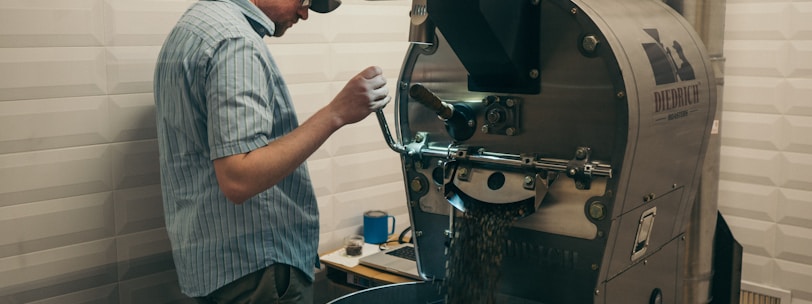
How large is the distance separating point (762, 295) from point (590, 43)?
2.02m

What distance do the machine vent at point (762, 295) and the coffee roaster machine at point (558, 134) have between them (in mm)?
1354

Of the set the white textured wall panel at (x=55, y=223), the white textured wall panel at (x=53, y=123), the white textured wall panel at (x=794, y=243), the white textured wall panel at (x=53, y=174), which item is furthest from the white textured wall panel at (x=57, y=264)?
the white textured wall panel at (x=794, y=243)

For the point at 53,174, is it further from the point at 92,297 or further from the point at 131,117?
the point at 92,297

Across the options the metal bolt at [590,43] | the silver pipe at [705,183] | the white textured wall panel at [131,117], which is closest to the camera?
the metal bolt at [590,43]

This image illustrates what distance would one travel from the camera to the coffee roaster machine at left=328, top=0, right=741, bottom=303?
173cm

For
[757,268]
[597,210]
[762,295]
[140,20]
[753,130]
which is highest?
[140,20]

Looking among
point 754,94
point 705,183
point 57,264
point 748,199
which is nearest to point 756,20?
point 754,94

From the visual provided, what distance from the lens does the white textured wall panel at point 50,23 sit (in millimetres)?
2105

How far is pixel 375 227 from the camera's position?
311cm

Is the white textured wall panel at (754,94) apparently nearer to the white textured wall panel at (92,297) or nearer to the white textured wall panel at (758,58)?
the white textured wall panel at (758,58)

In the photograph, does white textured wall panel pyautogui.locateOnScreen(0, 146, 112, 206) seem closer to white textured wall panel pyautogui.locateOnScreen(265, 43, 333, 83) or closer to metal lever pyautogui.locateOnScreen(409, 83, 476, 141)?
white textured wall panel pyautogui.locateOnScreen(265, 43, 333, 83)

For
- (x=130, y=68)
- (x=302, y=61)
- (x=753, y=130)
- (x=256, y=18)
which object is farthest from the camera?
(x=753, y=130)

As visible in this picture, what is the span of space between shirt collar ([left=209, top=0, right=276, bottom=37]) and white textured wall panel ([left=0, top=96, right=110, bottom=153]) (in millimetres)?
573

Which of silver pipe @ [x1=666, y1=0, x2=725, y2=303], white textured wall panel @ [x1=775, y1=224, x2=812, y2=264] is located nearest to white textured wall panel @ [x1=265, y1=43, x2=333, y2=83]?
silver pipe @ [x1=666, y1=0, x2=725, y2=303]
